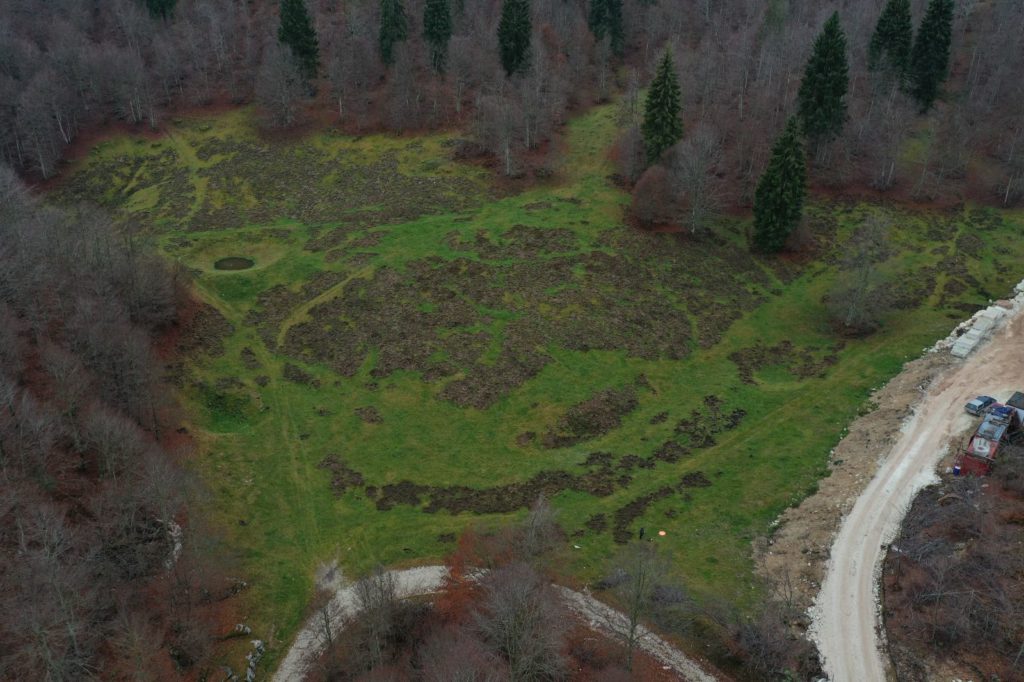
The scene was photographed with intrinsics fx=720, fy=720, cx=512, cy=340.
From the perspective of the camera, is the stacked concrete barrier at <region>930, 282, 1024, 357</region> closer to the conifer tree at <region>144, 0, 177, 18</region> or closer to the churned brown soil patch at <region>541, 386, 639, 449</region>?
the churned brown soil patch at <region>541, 386, 639, 449</region>

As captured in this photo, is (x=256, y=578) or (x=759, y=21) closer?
(x=256, y=578)

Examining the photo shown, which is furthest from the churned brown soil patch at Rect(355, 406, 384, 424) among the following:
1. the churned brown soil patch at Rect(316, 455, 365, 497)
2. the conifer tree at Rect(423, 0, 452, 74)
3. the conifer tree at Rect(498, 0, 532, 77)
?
the conifer tree at Rect(423, 0, 452, 74)

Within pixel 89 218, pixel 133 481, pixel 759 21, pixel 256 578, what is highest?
pixel 759 21

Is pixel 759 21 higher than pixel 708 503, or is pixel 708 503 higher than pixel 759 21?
pixel 759 21

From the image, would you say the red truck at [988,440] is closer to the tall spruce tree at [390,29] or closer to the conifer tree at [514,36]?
the conifer tree at [514,36]

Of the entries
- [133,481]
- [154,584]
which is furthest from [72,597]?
[133,481]

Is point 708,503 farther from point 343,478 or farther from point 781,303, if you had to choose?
point 781,303

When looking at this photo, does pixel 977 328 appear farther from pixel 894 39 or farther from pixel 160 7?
pixel 160 7
